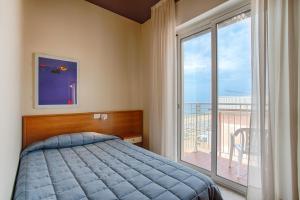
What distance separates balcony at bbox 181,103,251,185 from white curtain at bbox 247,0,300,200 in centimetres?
47

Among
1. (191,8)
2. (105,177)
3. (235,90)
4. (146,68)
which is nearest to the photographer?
(105,177)

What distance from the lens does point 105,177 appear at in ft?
4.95

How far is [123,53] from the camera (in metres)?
3.53

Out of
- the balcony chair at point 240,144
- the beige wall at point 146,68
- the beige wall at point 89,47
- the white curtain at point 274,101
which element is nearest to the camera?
the white curtain at point 274,101

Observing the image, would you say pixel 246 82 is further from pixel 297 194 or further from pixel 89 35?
pixel 89 35

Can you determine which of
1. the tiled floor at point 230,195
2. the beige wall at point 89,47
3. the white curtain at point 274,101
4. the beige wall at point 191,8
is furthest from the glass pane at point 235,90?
the beige wall at point 89,47

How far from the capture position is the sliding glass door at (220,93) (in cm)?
220

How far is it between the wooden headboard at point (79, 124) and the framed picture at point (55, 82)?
8.5 inches

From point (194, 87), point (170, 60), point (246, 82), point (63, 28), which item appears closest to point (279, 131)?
point (246, 82)

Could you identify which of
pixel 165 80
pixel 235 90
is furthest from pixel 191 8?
pixel 235 90

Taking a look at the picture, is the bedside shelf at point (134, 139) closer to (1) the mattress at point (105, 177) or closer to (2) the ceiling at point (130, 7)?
(1) the mattress at point (105, 177)

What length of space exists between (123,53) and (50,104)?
1.60 meters

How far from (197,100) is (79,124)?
1.94 m

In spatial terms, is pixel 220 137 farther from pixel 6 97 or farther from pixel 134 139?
pixel 6 97
